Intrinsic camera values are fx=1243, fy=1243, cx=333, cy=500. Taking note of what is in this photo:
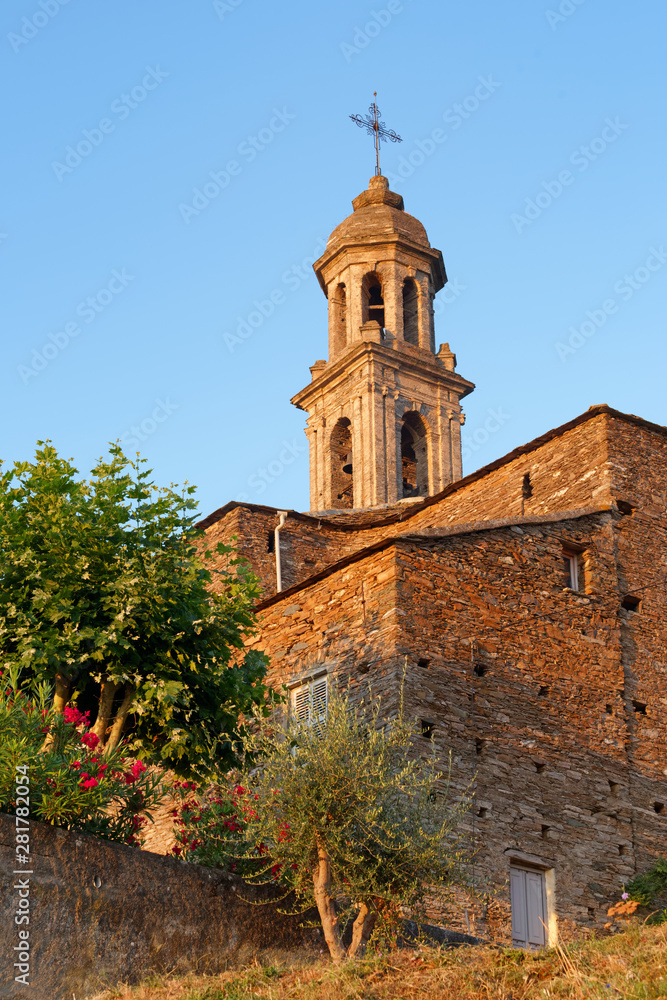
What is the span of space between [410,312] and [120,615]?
93.0ft

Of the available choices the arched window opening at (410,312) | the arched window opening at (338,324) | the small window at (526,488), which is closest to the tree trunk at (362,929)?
the small window at (526,488)

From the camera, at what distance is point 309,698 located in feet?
56.3

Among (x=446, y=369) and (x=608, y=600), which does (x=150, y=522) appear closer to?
(x=608, y=600)

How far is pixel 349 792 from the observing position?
11492 mm

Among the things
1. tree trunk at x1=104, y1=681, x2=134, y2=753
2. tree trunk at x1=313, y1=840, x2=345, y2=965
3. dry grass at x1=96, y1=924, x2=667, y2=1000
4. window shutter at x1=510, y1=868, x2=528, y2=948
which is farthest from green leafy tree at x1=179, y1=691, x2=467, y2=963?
window shutter at x1=510, y1=868, x2=528, y2=948

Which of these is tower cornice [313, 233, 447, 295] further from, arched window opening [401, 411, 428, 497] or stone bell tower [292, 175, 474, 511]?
arched window opening [401, 411, 428, 497]

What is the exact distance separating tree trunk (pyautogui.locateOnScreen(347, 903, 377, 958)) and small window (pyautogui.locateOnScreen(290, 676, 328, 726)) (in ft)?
17.0

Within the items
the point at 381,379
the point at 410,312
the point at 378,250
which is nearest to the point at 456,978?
the point at 381,379

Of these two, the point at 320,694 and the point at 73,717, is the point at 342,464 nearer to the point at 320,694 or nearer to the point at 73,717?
the point at 320,694

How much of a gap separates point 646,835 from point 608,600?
329 cm

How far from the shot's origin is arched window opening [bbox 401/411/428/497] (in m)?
38.0

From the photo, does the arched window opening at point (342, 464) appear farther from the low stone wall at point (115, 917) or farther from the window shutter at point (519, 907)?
the low stone wall at point (115, 917)

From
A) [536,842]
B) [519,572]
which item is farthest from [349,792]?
[519,572]

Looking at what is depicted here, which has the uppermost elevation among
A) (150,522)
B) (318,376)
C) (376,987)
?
(318,376)
